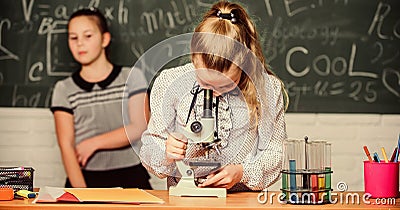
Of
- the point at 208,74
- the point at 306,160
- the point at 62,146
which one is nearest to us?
the point at 306,160

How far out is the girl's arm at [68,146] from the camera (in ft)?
13.3

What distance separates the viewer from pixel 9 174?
2195 mm

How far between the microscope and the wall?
1.93m

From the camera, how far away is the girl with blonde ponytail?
7.36ft

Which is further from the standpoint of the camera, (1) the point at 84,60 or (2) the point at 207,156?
(1) the point at 84,60

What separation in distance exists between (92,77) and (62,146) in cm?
40

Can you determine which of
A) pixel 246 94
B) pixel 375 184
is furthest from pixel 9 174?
pixel 375 184

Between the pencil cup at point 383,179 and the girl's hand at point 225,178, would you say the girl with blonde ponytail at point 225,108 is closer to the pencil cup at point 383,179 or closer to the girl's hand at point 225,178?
the girl's hand at point 225,178

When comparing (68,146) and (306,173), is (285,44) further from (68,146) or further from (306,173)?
(306,173)

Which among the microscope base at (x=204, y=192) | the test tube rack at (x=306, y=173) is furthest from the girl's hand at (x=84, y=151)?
the test tube rack at (x=306, y=173)

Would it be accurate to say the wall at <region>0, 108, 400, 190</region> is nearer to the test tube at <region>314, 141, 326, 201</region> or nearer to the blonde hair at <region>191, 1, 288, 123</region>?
the blonde hair at <region>191, 1, 288, 123</region>

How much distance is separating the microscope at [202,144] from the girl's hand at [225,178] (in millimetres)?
32

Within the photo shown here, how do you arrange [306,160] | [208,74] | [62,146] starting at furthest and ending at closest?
[62,146]
[208,74]
[306,160]

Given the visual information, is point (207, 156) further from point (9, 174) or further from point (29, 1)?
point (29, 1)
